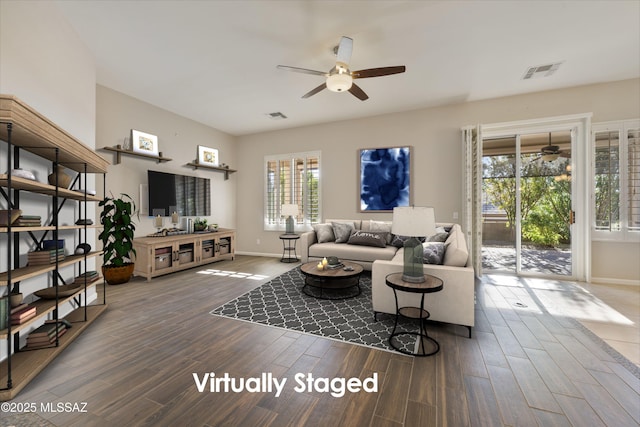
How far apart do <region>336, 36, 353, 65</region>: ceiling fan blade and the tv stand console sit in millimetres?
4068

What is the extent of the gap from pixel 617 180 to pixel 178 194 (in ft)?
25.7

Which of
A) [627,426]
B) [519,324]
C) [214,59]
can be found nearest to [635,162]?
[519,324]

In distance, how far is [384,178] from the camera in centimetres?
556

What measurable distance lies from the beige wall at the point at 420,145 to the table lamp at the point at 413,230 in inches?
124

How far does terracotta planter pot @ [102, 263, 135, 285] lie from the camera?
4.00m

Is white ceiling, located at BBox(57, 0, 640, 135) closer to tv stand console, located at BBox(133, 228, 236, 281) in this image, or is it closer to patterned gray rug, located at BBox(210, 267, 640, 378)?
tv stand console, located at BBox(133, 228, 236, 281)

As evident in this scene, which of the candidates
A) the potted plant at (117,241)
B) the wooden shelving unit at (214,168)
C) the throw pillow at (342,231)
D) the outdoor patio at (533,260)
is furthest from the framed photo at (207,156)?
the outdoor patio at (533,260)

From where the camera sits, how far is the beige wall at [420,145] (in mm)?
4152

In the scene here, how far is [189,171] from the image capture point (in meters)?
5.83

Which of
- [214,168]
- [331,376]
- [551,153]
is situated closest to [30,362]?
[331,376]

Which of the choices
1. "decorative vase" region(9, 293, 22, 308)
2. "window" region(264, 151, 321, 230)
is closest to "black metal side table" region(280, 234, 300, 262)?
"window" region(264, 151, 321, 230)

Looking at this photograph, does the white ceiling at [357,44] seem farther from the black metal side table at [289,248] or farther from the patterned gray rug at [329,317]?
the patterned gray rug at [329,317]

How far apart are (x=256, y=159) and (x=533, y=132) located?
595cm

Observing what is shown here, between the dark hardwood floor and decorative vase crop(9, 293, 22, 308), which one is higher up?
decorative vase crop(9, 293, 22, 308)
